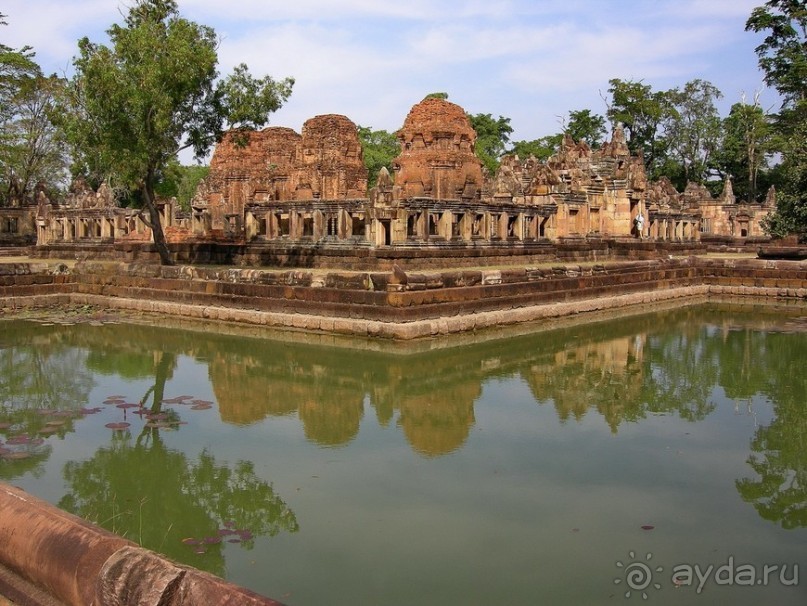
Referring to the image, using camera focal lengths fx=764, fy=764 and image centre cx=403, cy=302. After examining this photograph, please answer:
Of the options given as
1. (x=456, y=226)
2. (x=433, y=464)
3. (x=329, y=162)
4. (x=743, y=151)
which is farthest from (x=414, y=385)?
(x=743, y=151)

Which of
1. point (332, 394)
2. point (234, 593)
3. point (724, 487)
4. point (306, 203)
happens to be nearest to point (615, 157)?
point (306, 203)

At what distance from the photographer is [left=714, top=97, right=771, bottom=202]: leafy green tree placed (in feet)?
187

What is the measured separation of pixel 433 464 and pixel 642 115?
202ft

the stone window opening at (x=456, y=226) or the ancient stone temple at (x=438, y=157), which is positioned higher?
the ancient stone temple at (x=438, y=157)

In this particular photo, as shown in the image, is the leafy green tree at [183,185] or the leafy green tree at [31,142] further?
the leafy green tree at [183,185]

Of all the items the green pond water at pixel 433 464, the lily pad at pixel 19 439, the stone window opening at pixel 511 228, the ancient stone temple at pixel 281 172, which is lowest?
the green pond water at pixel 433 464

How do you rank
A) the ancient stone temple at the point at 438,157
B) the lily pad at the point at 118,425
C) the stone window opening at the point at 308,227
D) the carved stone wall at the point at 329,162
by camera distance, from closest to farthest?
1. the lily pad at the point at 118,425
2. the stone window opening at the point at 308,227
3. the ancient stone temple at the point at 438,157
4. the carved stone wall at the point at 329,162

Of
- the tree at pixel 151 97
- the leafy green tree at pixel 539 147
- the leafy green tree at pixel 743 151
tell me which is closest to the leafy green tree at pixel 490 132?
the leafy green tree at pixel 539 147

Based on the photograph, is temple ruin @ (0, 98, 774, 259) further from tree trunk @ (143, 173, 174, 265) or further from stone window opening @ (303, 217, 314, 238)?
tree trunk @ (143, 173, 174, 265)

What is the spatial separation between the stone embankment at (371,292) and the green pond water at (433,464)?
1116mm

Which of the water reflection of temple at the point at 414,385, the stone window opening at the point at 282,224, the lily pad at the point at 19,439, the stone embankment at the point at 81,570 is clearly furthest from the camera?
the stone window opening at the point at 282,224

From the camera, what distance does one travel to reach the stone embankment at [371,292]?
13789 millimetres

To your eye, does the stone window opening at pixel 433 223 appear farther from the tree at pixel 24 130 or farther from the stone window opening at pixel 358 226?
the tree at pixel 24 130

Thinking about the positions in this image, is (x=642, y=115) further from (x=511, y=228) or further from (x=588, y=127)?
(x=511, y=228)
